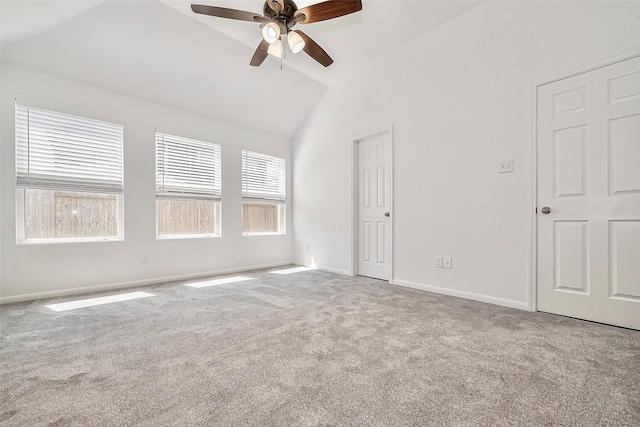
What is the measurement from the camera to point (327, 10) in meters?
2.31

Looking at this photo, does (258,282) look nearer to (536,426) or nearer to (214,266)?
(214,266)

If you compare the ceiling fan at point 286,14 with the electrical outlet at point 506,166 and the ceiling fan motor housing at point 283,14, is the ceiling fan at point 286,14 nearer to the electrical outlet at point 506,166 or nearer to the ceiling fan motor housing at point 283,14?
the ceiling fan motor housing at point 283,14

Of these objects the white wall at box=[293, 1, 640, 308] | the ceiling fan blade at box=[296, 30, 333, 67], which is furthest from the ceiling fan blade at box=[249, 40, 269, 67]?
the white wall at box=[293, 1, 640, 308]

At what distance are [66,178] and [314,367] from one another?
3.61 metres

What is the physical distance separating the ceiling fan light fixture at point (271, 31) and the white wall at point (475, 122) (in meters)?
1.88

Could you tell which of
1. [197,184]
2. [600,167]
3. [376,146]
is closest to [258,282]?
[197,184]

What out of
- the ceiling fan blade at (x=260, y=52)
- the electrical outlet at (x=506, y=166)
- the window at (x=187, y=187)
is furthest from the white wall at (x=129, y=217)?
the electrical outlet at (x=506, y=166)

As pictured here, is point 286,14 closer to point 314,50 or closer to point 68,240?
point 314,50

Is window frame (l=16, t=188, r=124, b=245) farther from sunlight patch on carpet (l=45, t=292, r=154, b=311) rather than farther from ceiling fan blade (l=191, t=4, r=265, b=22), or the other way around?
ceiling fan blade (l=191, t=4, r=265, b=22)

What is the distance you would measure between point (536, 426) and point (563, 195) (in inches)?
83.2

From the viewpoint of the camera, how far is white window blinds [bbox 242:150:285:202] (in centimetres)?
488

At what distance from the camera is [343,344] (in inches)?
75.7

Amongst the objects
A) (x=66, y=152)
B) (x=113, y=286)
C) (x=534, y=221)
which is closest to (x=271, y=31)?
(x=66, y=152)

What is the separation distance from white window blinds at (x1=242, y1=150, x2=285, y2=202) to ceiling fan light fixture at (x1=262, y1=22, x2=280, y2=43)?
256cm
